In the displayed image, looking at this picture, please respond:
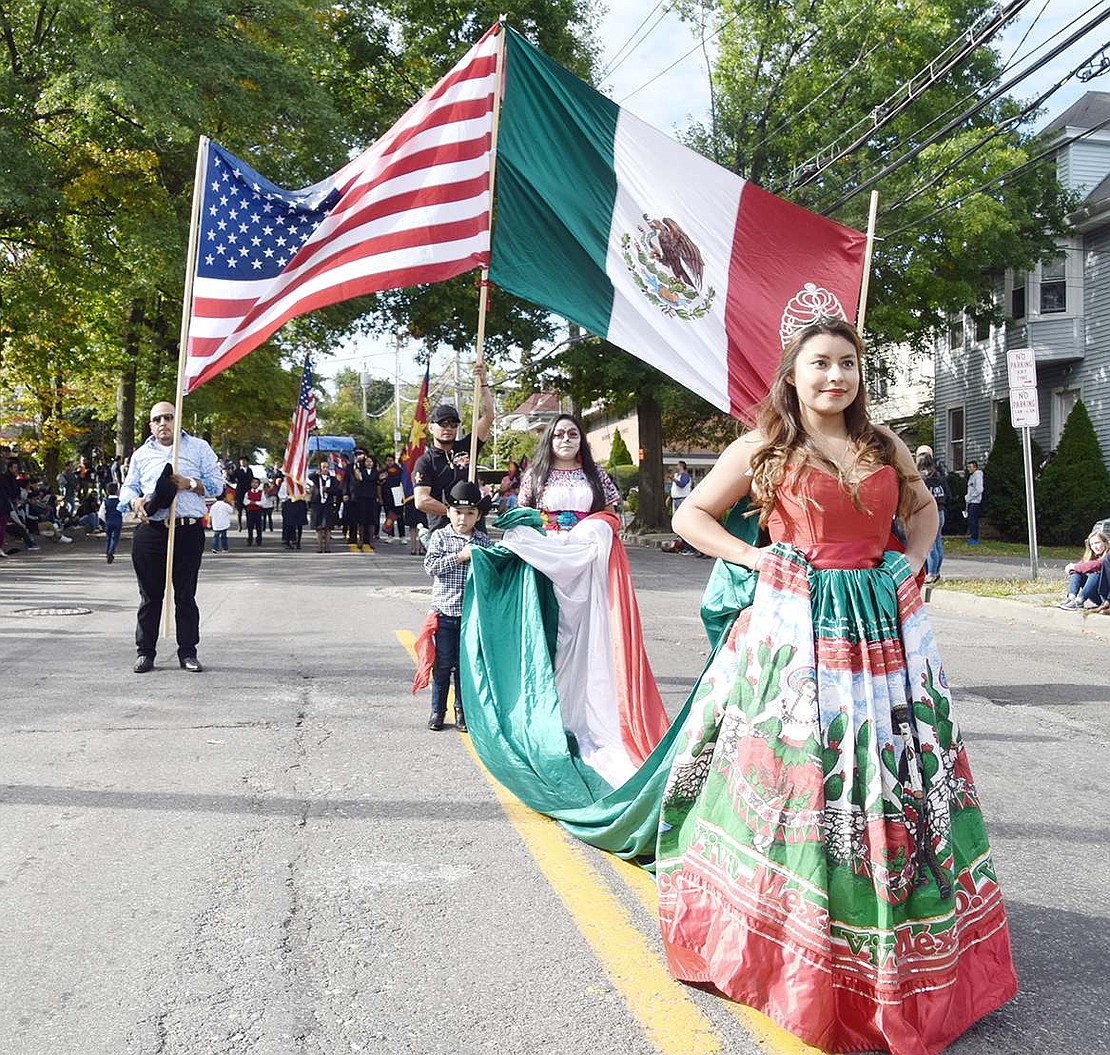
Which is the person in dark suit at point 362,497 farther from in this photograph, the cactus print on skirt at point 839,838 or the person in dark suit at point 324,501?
the cactus print on skirt at point 839,838

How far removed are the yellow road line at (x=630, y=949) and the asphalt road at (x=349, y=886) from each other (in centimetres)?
1

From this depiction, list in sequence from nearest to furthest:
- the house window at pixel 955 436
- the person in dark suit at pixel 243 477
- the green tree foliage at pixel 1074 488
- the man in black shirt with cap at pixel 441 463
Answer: the man in black shirt with cap at pixel 441 463 → the green tree foliage at pixel 1074 488 → the person in dark suit at pixel 243 477 → the house window at pixel 955 436

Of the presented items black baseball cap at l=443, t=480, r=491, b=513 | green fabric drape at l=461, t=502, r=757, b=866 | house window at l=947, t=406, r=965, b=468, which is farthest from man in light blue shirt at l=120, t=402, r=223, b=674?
house window at l=947, t=406, r=965, b=468

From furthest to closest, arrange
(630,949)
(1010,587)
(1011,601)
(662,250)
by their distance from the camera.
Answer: (1010,587), (1011,601), (662,250), (630,949)

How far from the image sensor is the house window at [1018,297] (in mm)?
31750

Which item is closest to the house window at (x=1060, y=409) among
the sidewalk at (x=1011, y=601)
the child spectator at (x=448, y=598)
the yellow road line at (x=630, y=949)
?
the sidewalk at (x=1011, y=601)

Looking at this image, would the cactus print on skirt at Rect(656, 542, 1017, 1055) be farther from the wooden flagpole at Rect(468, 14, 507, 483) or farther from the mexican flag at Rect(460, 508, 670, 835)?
the wooden flagpole at Rect(468, 14, 507, 483)

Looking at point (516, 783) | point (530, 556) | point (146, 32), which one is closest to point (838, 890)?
point (516, 783)

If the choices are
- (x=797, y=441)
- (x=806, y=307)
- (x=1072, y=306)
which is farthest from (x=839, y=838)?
(x=1072, y=306)

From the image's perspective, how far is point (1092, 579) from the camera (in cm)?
1326

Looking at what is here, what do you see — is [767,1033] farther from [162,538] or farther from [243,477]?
[243,477]

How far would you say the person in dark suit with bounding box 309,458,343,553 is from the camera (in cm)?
2479

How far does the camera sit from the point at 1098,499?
27.2 m

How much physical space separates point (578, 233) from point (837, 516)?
375 centimetres
